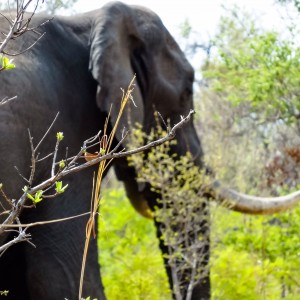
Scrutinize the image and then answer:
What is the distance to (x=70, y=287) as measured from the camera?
5340mm

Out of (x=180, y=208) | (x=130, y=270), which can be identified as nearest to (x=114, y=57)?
(x=180, y=208)

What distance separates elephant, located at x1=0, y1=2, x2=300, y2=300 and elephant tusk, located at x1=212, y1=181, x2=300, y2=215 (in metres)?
0.53

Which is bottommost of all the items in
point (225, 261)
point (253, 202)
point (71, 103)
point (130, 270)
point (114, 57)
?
point (225, 261)

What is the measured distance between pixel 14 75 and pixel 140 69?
1525mm

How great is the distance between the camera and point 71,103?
5488mm

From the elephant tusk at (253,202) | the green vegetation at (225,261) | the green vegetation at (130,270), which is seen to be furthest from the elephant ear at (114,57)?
the green vegetation at (225,261)

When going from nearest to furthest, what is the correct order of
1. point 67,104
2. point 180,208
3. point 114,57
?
point 67,104 < point 114,57 < point 180,208

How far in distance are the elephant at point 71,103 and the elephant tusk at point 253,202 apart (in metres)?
0.53

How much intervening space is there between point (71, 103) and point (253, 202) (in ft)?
5.85

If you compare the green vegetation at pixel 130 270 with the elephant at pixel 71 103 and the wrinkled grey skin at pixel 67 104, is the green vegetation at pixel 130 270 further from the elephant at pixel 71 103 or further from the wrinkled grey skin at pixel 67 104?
the wrinkled grey skin at pixel 67 104

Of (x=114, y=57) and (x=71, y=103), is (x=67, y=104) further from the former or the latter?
(x=114, y=57)

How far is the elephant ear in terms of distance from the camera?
564 cm

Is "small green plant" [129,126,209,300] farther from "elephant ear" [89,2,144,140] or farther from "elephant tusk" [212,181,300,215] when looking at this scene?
"elephant ear" [89,2,144,140]

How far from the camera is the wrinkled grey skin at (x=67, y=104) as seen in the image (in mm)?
4941
